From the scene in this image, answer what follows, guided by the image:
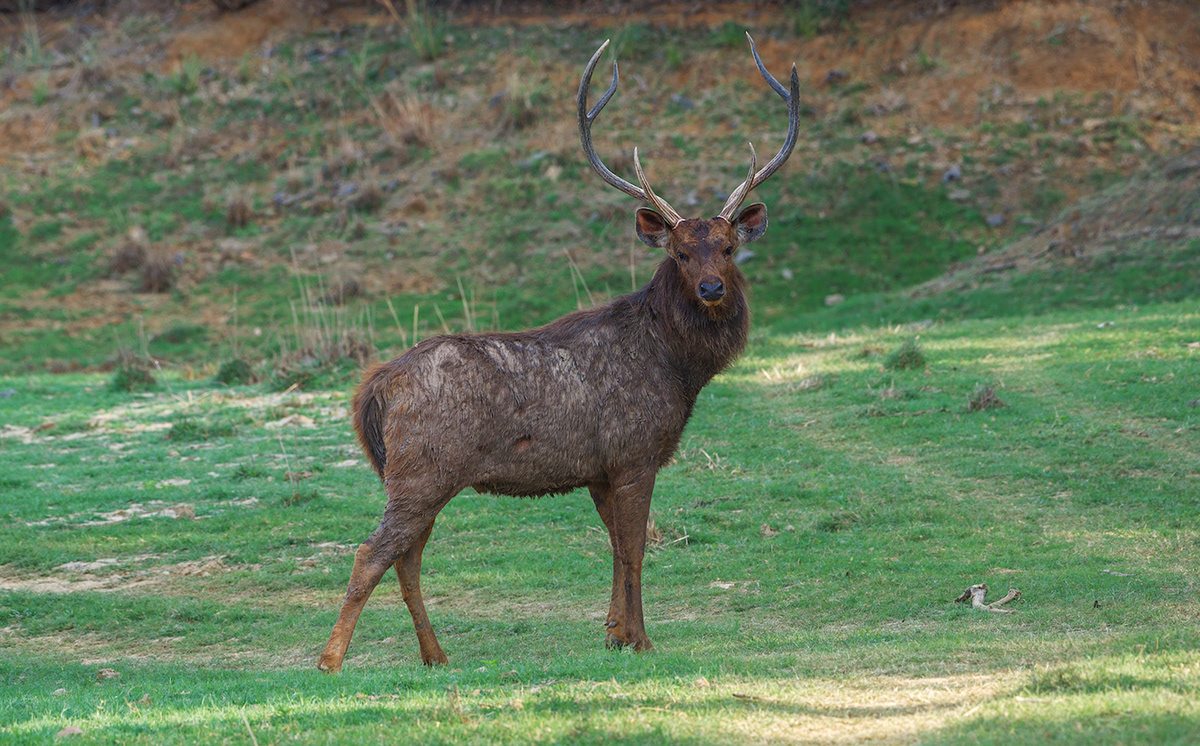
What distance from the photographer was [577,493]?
12.6 metres

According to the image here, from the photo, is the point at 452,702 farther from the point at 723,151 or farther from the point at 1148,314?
the point at 723,151

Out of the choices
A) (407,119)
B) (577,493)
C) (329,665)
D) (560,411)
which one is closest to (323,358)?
(577,493)

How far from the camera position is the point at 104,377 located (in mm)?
20516

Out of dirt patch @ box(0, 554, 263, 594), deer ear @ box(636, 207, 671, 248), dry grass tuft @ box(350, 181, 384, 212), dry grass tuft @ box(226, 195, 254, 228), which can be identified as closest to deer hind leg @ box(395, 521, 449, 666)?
deer ear @ box(636, 207, 671, 248)

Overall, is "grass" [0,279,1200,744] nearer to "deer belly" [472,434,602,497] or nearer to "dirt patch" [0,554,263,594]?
"dirt patch" [0,554,263,594]

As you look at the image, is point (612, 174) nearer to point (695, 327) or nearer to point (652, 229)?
point (652, 229)

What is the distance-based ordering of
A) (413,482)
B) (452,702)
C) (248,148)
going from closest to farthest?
(452,702), (413,482), (248,148)

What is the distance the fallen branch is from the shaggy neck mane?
91.8 inches

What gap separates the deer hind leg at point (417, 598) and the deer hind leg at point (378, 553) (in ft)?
0.78

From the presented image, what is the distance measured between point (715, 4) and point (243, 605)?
85.8 feet

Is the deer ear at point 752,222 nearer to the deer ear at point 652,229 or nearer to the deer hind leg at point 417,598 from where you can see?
the deer ear at point 652,229

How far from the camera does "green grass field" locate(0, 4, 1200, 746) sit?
609cm

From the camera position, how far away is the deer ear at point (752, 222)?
8.77m

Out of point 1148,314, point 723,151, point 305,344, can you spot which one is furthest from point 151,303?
point 1148,314
